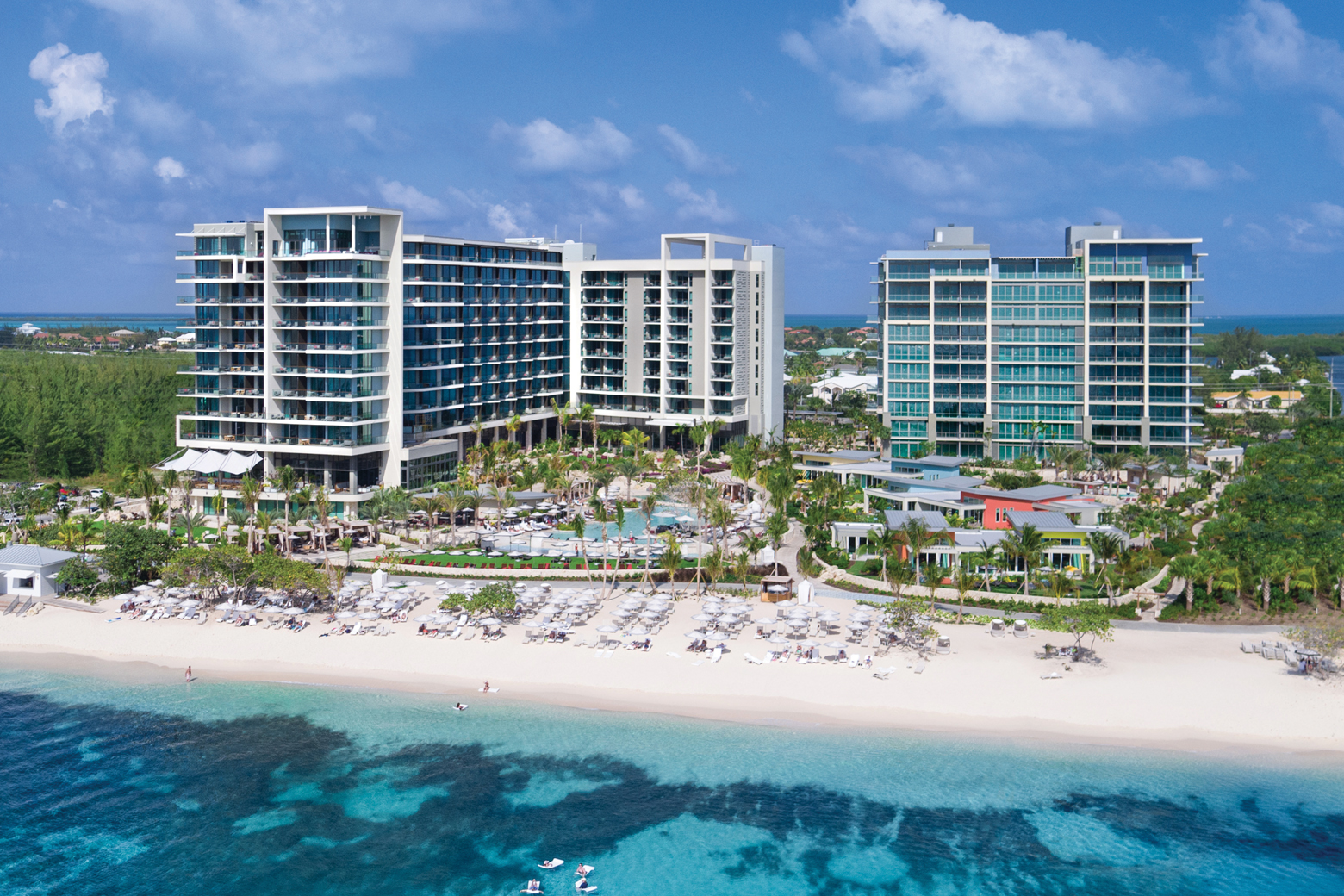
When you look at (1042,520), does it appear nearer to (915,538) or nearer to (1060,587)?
(1060,587)

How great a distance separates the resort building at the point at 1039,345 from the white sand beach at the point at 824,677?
5382 cm

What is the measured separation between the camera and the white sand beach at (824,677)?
45906 mm

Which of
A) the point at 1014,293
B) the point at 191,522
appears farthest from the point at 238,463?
the point at 1014,293

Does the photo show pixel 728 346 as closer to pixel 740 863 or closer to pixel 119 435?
pixel 119 435

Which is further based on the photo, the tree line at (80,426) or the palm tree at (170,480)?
the tree line at (80,426)

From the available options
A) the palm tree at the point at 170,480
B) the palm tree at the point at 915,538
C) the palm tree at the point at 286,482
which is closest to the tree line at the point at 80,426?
the palm tree at the point at 170,480

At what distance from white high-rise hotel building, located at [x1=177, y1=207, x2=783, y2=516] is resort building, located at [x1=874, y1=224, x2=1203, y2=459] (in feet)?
45.9

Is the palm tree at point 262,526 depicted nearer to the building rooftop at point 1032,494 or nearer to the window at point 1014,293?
the building rooftop at point 1032,494

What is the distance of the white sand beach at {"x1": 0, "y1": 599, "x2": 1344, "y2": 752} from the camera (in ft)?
151

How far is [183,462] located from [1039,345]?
7377 centimetres

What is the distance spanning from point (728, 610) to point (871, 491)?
2698cm

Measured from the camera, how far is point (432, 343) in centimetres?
9419

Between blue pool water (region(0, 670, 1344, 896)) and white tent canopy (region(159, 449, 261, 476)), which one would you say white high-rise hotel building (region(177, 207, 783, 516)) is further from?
blue pool water (region(0, 670, 1344, 896))

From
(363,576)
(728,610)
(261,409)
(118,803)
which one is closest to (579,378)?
(261,409)
